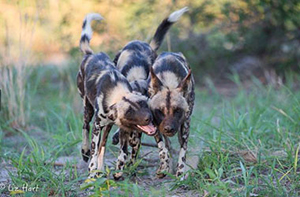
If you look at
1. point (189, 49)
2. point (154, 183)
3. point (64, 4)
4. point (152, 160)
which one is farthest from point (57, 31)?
point (154, 183)

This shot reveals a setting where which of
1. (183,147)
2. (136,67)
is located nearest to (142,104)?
(183,147)

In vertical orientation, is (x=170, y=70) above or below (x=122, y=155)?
above

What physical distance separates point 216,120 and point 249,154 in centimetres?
205

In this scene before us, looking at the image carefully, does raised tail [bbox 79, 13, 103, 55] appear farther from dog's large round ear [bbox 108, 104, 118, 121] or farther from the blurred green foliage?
the blurred green foliage

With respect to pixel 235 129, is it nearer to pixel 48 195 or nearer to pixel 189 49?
pixel 48 195

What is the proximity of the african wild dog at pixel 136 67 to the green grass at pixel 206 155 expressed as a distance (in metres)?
0.23

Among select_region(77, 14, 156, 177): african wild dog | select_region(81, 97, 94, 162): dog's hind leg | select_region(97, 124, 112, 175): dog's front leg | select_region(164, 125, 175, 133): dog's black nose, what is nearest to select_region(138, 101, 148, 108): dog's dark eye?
select_region(77, 14, 156, 177): african wild dog

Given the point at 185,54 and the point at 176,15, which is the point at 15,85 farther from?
the point at 185,54

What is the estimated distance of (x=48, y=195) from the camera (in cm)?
356

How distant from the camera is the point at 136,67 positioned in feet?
14.6

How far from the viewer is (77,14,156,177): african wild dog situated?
367cm

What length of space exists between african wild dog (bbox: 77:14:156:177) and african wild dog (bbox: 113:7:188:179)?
0.57 ft

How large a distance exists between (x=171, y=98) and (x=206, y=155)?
58 cm

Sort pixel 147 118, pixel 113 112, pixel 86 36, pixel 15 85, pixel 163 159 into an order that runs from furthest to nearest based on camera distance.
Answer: pixel 15 85
pixel 86 36
pixel 163 159
pixel 113 112
pixel 147 118
